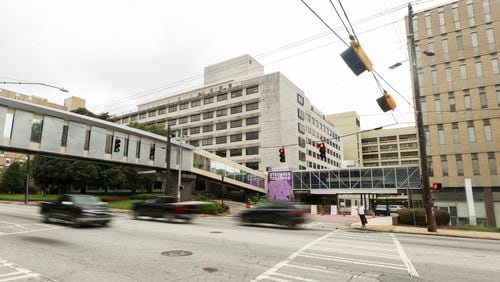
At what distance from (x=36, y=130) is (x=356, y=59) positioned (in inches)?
1110

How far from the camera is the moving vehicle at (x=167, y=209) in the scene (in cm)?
1847

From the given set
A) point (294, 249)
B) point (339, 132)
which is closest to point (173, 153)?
point (294, 249)

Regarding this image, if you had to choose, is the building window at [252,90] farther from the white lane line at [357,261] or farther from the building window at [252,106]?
the white lane line at [357,261]

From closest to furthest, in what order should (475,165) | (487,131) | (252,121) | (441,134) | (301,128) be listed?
(487,131), (475,165), (441,134), (252,121), (301,128)

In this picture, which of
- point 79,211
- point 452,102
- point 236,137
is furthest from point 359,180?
point 79,211

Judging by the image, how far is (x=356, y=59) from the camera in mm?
9891

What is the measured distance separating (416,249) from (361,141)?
4504 inches

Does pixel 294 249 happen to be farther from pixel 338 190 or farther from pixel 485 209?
pixel 338 190

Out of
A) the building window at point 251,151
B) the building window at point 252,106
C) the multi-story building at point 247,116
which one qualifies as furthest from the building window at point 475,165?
the building window at point 252,106

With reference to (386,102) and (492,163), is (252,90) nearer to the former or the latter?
(492,163)

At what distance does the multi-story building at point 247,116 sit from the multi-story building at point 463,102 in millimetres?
21832

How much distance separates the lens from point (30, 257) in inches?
320

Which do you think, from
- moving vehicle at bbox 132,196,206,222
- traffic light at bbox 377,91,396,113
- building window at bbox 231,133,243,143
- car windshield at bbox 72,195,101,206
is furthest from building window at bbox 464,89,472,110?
car windshield at bbox 72,195,101,206

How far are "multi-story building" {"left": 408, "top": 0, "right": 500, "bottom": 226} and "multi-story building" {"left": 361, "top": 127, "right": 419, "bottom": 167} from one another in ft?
243
